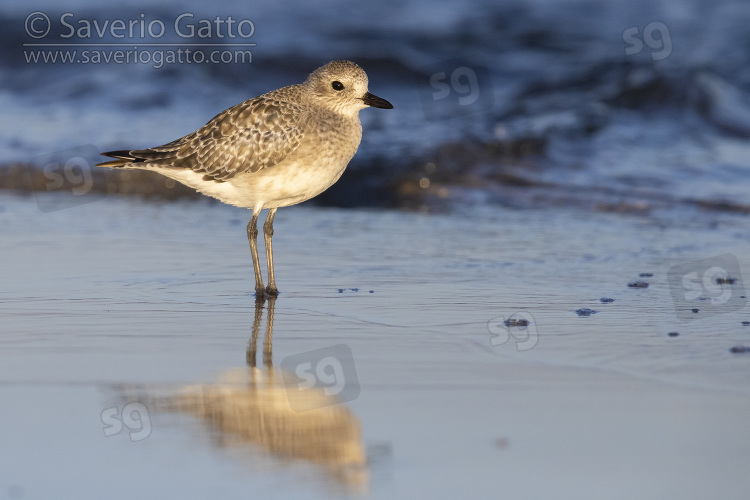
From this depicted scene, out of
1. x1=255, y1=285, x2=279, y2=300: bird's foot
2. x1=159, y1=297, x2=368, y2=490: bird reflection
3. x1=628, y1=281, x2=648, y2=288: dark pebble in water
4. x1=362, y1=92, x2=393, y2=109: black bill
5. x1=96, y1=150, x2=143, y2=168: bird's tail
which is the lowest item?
x1=159, y1=297, x2=368, y2=490: bird reflection

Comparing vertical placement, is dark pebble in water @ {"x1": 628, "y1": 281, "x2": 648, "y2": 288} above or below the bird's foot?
below

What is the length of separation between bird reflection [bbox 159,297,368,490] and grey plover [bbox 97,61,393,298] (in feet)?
6.42

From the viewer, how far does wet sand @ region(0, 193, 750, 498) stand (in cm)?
361

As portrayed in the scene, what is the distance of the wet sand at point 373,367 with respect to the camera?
3605 mm

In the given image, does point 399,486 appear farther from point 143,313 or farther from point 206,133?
point 206,133

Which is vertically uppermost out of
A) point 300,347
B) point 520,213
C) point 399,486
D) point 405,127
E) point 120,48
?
point 120,48

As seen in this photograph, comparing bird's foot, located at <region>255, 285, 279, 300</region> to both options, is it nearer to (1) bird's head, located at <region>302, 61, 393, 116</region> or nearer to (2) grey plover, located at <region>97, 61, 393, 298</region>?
(2) grey plover, located at <region>97, 61, 393, 298</region>

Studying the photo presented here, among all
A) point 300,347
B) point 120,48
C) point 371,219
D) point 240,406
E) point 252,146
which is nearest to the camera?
point 240,406

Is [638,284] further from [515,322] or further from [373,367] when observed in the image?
[373,367]

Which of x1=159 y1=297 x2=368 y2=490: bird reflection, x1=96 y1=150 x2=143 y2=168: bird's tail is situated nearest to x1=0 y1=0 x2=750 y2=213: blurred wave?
x1=96 y1=150 x2=143 y2=168: bird's tail

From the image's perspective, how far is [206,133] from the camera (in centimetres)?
697

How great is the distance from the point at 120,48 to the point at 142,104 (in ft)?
9.26

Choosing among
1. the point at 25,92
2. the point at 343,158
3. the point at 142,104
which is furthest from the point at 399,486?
the point at 25,92

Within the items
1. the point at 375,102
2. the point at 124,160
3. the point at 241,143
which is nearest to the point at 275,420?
the point at 241,143
